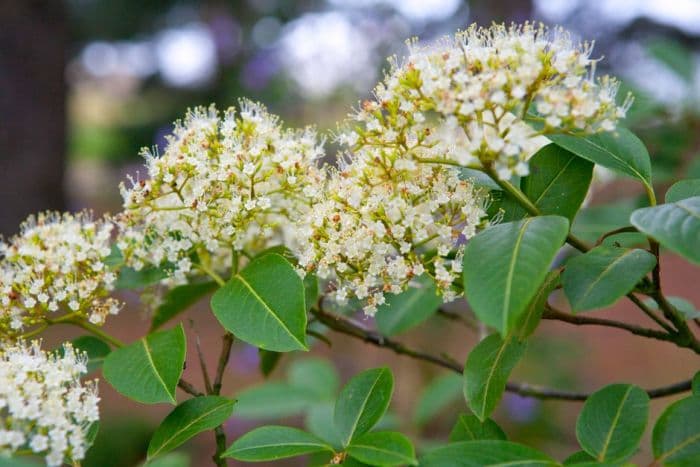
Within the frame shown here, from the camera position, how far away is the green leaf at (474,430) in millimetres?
1119

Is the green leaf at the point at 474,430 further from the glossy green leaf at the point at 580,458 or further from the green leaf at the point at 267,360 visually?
the green leaf at the point at 267,360

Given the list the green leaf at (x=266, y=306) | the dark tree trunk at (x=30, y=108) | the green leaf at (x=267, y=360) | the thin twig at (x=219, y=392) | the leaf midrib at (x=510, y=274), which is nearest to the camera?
the leaf midrib at (x=510, y=274)

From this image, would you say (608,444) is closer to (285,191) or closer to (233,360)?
(285,191)

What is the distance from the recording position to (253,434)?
1.08 metres

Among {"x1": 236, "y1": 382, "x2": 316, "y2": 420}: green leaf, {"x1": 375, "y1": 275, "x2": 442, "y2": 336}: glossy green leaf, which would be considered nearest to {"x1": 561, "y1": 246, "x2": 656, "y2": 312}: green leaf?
{"x1": 375, "y1": 275, "x2": 442, "y2": 336}: glossy green leaf

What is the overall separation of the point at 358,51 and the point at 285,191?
164 inches

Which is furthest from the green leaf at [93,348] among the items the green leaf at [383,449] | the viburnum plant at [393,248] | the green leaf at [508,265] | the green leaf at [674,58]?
the green leaf at [674,58]

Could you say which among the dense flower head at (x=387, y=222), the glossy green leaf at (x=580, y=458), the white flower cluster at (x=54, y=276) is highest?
the white flower cluster at (x=54, y=276)

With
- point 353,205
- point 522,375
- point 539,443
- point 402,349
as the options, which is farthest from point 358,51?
point 353,205

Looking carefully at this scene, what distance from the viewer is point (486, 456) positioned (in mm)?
968

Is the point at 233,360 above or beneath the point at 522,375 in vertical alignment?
above

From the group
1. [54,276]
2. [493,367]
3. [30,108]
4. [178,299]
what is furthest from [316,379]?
[30,108]

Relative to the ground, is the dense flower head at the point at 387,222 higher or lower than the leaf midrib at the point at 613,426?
higher

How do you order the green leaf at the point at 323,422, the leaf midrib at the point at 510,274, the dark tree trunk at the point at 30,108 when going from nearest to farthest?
the leaf midrib at the point at 510,274 < the green leaf at the point at 323,422 < the dark tree trunk at the point at 30,108
